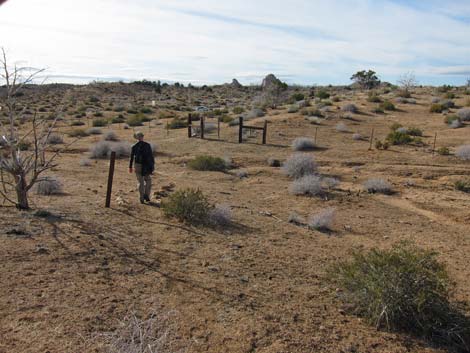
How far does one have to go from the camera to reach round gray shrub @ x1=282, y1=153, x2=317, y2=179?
1647 centimetres

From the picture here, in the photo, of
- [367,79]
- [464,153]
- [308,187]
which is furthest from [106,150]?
[367,79]

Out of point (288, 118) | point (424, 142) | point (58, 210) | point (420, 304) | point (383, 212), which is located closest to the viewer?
point (420, 304)

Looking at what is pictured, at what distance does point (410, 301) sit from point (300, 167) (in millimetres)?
11088

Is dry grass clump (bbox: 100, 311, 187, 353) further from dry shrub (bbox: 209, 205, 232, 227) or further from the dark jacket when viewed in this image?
the dark jacket

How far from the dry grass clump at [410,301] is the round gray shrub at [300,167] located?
1048 centimetres

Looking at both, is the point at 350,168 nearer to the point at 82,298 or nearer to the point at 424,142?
the point at 424,142

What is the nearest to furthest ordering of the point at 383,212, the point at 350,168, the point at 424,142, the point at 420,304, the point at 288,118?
the point at 420,304 → the point at 383,212 → the point at 350,168 → the point at 424,142 → the point at 288,118

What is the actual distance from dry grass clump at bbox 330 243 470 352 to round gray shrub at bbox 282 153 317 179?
10.5 meters

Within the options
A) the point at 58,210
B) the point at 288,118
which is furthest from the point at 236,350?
the point at 288,118

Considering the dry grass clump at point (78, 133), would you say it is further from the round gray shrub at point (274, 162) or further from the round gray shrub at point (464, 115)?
the round gray shrub at point (464, 115)

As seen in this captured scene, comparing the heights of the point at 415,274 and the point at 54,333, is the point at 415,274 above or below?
above

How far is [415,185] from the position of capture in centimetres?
1545

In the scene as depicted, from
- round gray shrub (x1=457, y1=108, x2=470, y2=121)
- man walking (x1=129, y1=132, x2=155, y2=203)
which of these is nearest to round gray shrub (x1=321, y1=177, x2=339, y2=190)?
man walking (x1=129, y1=132, x2=155, y2=203)

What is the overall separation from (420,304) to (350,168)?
13.2m
